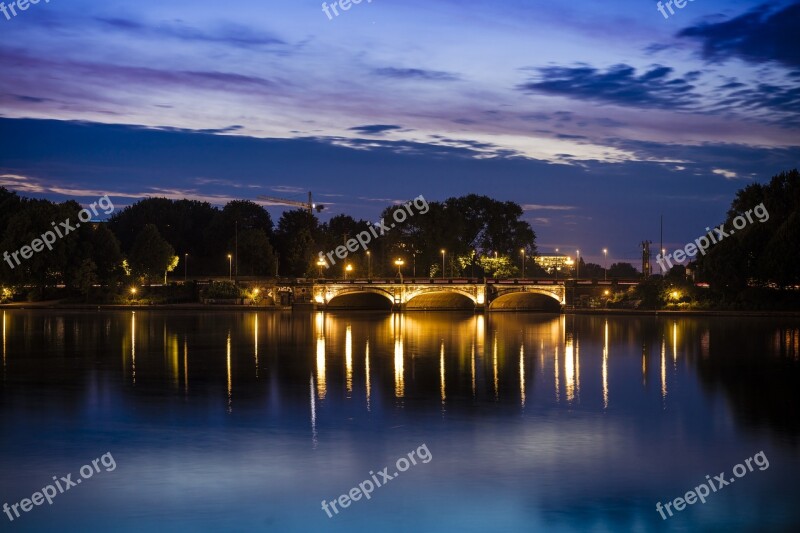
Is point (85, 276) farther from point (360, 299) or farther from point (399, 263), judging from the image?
point (399, 263)

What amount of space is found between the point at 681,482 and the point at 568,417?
9147 mm

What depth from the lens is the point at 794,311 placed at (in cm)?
8569

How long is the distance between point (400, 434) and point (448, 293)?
8391 centimetres

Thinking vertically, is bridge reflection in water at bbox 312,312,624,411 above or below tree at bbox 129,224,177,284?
below

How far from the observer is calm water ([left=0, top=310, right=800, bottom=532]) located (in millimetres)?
20281

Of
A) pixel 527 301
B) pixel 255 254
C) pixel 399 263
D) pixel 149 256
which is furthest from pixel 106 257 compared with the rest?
pixel 527 301

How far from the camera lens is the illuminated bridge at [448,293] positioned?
106m

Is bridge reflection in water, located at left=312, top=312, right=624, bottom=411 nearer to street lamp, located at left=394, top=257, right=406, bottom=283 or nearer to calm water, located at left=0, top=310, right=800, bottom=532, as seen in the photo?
calm water, located at left=0, top=310, right=800, bottom=532

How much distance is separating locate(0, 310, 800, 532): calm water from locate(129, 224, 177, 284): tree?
5855cm

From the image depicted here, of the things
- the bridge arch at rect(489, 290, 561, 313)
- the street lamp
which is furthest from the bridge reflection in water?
the street lamp

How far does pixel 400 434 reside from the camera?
28250mm

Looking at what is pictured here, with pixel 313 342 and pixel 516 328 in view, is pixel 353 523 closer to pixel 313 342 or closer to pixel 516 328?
pixel 313 342

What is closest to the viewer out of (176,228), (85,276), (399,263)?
(85,276)

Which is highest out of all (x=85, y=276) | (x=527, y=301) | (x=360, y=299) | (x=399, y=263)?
(x=399, y=263)
